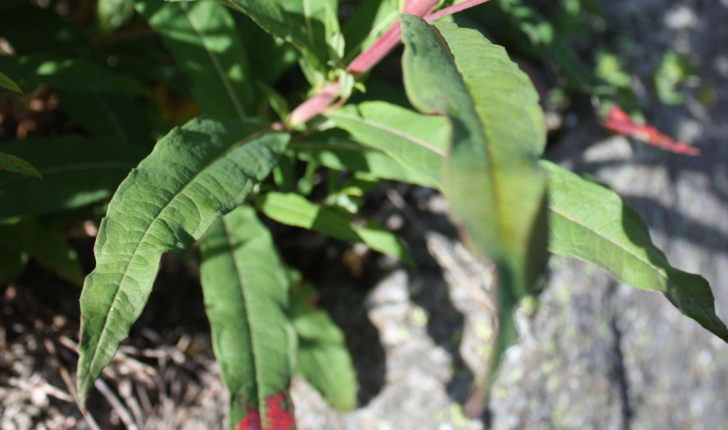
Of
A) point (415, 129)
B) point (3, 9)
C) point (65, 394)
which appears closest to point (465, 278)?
point (415, 129)

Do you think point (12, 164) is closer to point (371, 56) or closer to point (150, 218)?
point (150, 218)

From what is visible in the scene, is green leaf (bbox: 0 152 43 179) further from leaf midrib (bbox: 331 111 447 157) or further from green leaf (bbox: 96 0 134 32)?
green leaf (bbox: 96 0 134 32)

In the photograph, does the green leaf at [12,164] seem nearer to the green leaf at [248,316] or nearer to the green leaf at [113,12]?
the green leaf at [248,316]

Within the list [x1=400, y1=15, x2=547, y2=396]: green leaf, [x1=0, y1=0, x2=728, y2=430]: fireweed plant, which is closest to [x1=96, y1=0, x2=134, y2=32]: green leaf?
[x1=0, y1=0, x2=728, y2=430]: fireweed plant

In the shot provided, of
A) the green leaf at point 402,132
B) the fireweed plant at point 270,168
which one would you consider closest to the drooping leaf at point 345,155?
the fireweed plant at point 270,168

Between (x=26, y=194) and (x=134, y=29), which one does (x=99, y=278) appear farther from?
(x=134, y=29)
